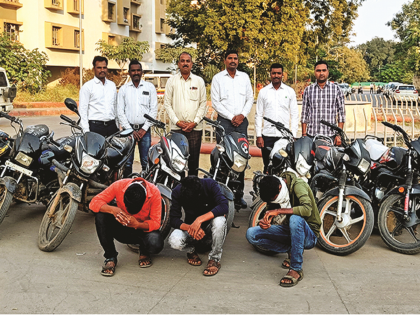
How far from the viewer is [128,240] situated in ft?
15.2

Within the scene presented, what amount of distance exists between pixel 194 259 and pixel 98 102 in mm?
3095

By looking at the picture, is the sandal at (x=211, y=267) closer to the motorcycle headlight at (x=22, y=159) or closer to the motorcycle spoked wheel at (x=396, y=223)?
the motorcycle spoked wheel at (x=396, y=223)

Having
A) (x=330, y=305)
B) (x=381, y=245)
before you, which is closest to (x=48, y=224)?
(x=330, y=305)

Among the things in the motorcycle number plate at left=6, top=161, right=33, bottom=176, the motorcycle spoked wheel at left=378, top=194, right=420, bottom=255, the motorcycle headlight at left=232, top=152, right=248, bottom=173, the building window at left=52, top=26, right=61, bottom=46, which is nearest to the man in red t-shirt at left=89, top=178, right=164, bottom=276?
the motorcycle headlight at left=232, top=152, right=248, bottom=173

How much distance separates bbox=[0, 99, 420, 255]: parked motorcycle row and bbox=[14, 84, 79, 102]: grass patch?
67.7 ft

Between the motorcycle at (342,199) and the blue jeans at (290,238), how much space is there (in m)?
0.56

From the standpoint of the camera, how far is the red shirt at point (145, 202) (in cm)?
446

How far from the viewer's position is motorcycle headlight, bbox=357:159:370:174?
5152mm

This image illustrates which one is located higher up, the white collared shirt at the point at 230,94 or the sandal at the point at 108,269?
the white collared shirt at the point at 230,94

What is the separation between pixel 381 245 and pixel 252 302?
212 cm

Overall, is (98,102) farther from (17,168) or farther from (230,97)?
(230,97)

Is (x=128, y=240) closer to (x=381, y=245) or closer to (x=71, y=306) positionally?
(x=71, y=306)

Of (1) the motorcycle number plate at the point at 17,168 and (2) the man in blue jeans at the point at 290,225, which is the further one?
(1) the motorcycle number plate at the point at 17,168

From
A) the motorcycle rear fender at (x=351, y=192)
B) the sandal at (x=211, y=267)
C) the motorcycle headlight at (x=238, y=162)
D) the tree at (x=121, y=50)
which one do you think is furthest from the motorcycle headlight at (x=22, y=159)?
the tree at (x=121, y=50)
